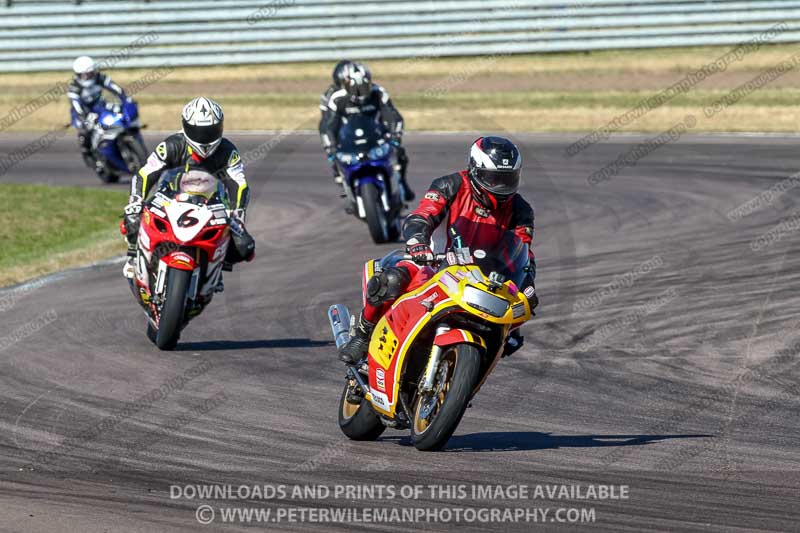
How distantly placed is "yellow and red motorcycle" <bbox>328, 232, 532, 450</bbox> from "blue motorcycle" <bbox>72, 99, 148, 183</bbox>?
1514 cm

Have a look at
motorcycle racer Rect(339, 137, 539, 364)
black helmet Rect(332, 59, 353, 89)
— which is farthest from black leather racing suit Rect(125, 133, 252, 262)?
black helmet Rect(332, 59, 353, 89)

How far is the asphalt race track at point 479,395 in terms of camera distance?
668 cm

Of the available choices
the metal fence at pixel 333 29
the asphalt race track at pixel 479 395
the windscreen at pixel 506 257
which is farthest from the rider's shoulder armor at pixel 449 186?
the metal fence at pixel 333 29

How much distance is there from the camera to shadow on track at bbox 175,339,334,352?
11.4 meters

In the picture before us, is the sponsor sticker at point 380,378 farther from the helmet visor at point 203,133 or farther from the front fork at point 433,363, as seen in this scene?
the helmet visor at point 203,133

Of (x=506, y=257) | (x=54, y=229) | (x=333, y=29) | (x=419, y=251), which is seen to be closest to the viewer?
(x=419, y=251)

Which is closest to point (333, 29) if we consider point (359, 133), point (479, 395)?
point (359, 133)

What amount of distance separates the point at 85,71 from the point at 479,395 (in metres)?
14.8

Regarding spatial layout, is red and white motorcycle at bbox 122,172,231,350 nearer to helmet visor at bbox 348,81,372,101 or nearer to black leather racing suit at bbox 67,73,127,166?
helmet visor at bbox 348,81,372,101

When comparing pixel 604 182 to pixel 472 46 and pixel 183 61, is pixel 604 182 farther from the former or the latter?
pixel 183 61

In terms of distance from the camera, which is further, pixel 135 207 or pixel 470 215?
pixel 135 207

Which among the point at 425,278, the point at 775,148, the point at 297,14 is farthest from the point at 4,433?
the point at 297,14

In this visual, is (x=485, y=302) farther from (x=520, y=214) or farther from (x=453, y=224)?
(x=520, y=214)

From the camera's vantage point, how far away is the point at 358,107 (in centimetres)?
1727
